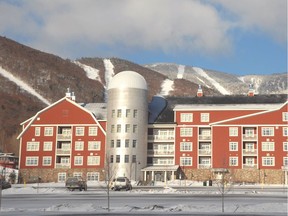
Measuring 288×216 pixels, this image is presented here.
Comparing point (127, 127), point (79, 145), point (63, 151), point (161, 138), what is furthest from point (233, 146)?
point (63, 151)

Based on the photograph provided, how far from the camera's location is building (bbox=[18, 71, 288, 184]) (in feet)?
257

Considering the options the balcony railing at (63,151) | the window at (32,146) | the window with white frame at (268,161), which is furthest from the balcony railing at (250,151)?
the window at (32,146)

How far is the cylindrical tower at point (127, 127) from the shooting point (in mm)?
80625

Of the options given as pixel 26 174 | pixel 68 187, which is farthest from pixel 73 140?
pixel 68 187

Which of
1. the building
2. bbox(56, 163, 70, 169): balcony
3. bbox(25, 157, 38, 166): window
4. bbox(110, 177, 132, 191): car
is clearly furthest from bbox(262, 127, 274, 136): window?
bbox(25, 157, 38, 166): window

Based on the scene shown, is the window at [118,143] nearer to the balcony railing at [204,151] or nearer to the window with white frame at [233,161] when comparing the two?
the balcony railing at [204,151]

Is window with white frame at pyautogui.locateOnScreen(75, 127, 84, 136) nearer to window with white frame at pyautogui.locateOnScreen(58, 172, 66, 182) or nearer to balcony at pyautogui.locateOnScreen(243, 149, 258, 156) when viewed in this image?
window with white frame at pyautogui.locateOnScreen(58, 172, 66, 182)

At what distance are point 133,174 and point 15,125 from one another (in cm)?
8831

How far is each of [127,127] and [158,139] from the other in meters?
6.15

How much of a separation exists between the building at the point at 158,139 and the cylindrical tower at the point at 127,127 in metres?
0.16

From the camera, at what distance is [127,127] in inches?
3209

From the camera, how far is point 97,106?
91.9 m

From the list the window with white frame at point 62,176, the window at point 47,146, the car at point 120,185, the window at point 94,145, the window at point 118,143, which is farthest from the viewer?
the window at point 47,146

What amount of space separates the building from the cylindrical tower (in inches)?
6.3
